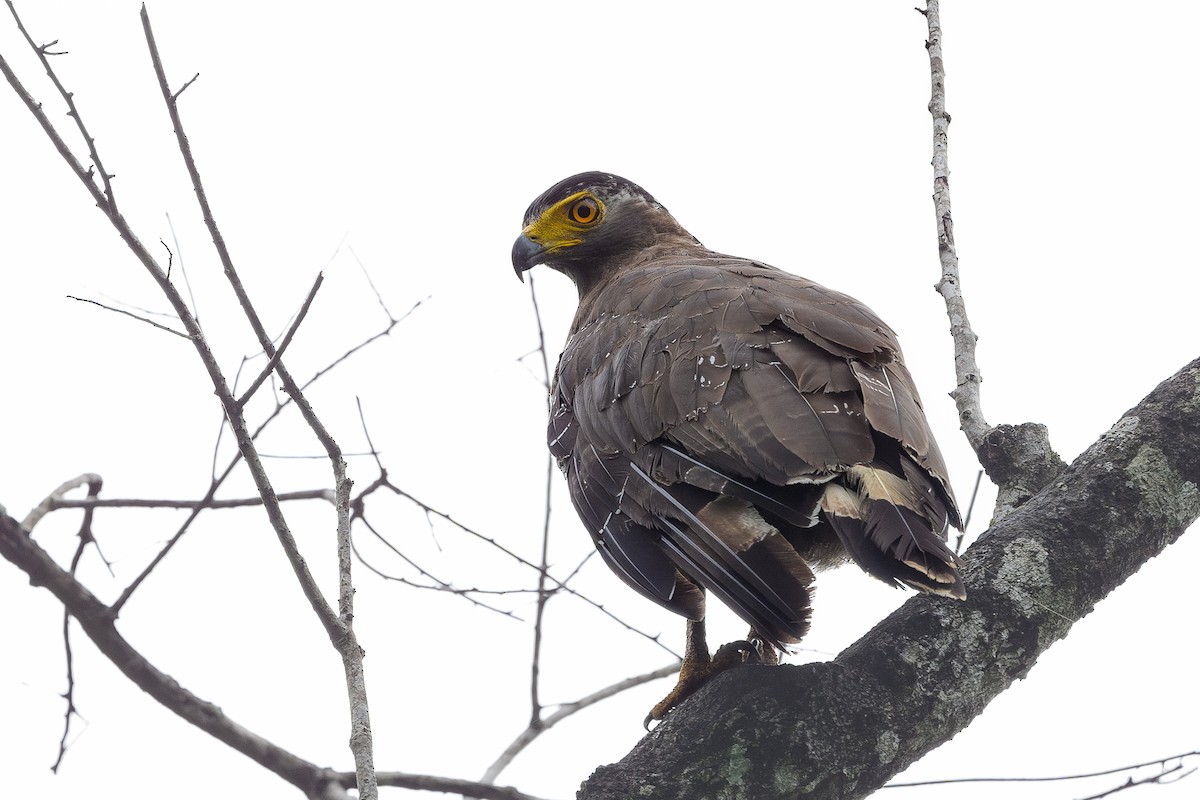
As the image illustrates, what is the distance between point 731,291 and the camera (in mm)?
3344

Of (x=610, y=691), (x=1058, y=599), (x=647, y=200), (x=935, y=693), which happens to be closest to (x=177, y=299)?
(x=935, y=693)

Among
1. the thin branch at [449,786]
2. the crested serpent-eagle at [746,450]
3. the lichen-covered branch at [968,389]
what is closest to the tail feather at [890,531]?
the crested serpent-eagle at [746,450]

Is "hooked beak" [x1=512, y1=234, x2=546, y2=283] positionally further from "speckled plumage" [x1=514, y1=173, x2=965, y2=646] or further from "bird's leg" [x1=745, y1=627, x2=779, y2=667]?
"bird's leg" [x1=745, y1=627, x2=779, y2=667]

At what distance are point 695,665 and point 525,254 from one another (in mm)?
2470

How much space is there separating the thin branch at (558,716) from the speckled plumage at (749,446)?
1043 millimetres

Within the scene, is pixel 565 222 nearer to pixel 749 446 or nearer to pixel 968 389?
pixel 968 389

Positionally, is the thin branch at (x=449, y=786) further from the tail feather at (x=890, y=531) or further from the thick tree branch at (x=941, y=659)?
the tail feather at (x=890, y=531)

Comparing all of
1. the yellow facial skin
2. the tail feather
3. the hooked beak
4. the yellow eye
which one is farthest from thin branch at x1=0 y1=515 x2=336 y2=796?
the yellow eye

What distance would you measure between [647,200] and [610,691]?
7.31 feet

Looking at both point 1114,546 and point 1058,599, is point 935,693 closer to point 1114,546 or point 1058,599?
point 1058,599

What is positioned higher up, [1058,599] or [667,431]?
[667,431]

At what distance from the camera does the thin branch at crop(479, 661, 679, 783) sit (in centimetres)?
378

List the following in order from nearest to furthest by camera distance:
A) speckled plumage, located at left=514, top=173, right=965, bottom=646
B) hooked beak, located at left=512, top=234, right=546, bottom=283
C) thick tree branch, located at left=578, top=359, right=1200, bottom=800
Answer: thick tree branch, located at left=578, top=359, right=1200, bottom=800 → speckled plumage, located at left=514, top=173, right=965, bottom=646 → hooked beak, located at left=512, top=234, right=546, bottom=283

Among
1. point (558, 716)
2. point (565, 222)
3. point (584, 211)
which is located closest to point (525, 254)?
point (565, 222)
